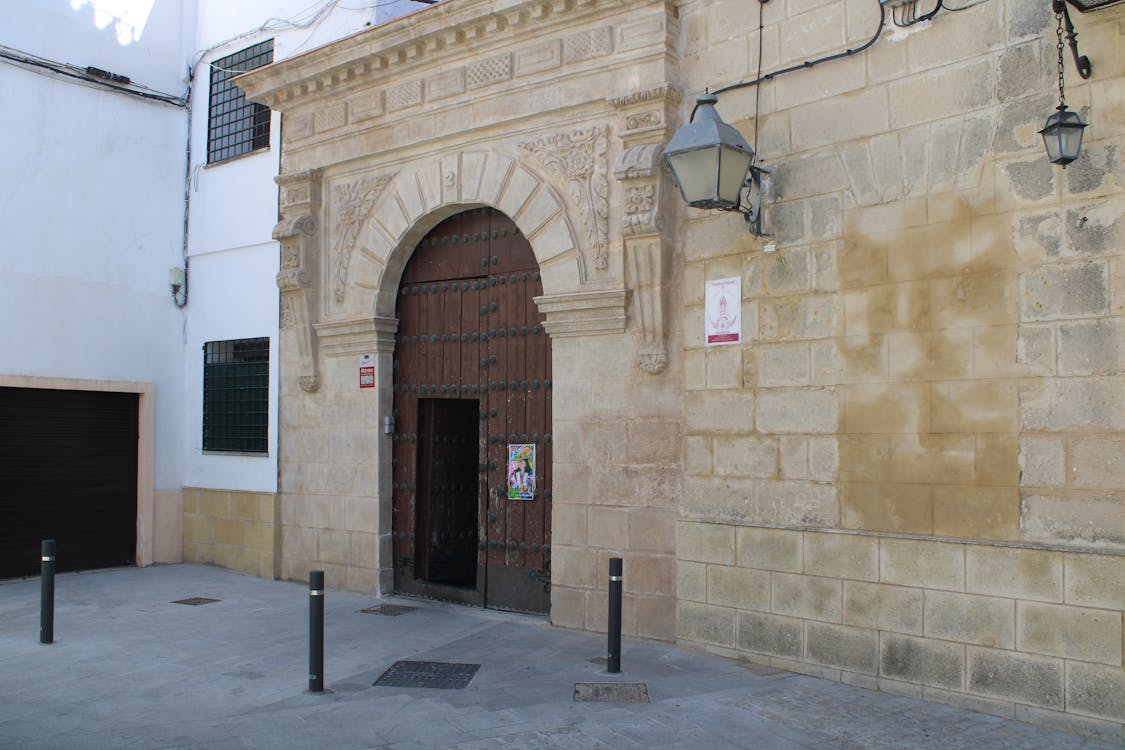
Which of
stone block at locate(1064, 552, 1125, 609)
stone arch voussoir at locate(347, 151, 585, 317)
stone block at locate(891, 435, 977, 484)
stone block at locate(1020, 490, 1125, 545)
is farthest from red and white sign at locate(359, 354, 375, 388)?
stone block at locate(1064, 552, 1125, 609)

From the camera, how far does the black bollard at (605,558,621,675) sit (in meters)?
6.35

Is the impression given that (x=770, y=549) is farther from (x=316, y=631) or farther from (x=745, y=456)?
(x=316, y=631)

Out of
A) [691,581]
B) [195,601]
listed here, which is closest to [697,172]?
[691,581]

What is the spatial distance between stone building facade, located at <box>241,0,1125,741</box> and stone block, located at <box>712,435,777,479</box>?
2 cm

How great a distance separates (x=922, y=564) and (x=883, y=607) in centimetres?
41

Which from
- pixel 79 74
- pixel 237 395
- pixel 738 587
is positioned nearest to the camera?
pixel 738 587

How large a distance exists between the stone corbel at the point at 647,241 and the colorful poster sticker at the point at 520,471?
1588 mm

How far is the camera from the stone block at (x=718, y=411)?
23.0 feet

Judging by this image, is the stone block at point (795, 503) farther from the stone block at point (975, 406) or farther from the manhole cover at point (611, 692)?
the manhole cover at point (611, 692)

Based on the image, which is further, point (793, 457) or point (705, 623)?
point (705, 623)

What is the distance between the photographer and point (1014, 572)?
18.4ft

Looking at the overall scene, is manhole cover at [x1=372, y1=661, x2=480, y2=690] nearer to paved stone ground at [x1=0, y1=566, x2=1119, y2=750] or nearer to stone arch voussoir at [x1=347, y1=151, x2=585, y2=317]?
paved stone ground at [x1=0, y1=566, x2=1119, y2=750]

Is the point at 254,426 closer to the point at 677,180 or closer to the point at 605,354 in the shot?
the point at 605,354

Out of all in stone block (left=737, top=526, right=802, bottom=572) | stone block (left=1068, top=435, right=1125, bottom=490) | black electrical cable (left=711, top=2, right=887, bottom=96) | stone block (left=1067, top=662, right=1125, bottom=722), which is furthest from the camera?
stone block (left=737, top=526, right=802, bottom=572)
